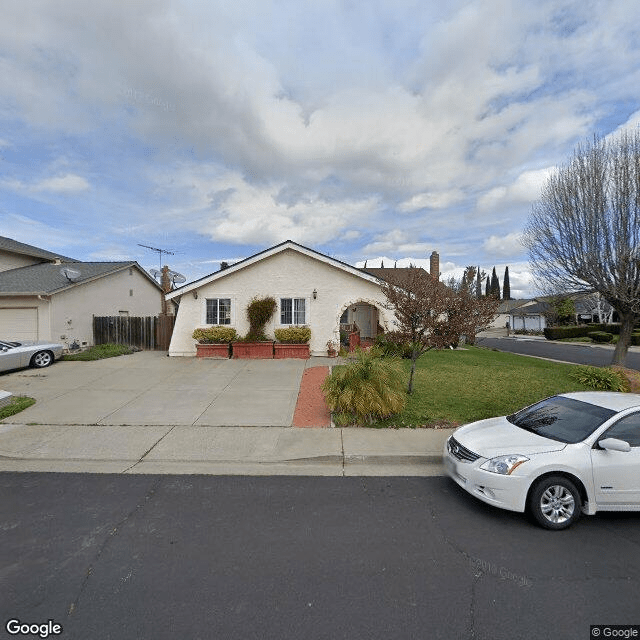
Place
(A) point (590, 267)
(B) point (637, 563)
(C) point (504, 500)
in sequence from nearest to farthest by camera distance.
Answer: (B) point (637, 563) < (C) point (504, 500) < (A) point (590, 267)

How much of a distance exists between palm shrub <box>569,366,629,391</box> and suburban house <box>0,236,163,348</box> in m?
18.8

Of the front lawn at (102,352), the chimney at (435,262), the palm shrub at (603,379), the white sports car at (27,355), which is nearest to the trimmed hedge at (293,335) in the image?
the front lawn at (102,352)

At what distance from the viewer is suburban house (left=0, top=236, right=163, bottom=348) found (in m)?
13.8

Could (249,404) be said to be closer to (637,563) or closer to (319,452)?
(319,452)

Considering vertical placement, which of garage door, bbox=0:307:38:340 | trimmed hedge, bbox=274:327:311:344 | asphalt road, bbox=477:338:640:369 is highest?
garage door, bbox=0:307:38:340

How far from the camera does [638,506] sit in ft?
11.9

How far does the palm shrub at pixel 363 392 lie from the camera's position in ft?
21.3

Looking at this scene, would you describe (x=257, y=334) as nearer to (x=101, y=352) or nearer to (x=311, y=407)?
(x=101, y=352)

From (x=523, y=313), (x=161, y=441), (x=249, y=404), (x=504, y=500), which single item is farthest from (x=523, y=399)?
(x=523, y=313)

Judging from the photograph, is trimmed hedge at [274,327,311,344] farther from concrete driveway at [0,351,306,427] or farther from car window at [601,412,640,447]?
car window at [601,412,640,447]

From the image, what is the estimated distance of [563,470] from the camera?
358 cm

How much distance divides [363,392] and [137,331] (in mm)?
13783

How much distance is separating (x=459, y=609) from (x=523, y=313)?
5489 cm

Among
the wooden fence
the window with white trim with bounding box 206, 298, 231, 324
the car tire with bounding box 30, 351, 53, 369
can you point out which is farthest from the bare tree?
the wooden fence
